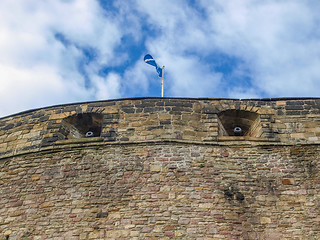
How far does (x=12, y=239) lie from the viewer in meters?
6.44

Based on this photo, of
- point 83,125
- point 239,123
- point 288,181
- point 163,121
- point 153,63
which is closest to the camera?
point 288,181

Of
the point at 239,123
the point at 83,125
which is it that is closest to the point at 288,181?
the point at 239,123

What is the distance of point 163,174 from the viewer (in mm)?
6789

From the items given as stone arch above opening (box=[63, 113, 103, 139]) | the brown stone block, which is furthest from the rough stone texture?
stone arch above opening (box=[63, 113, 103, 139])

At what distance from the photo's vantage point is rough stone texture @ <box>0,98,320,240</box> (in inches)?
247

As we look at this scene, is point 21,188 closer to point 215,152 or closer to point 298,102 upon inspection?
point 215,152

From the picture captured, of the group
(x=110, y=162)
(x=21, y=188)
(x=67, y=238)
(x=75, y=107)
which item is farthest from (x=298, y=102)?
(x=21, y=188)

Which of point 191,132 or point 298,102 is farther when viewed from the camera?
point 298,102

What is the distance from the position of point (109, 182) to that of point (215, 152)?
2005 mm

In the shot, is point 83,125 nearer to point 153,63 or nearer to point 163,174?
point 163,174

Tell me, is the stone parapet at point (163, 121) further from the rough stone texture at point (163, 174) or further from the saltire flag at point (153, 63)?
the saltire flag at point (153, 63)

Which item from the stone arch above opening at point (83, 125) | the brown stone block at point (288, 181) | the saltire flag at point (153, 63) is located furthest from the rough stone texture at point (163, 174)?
the saltire flag at point (153, 63)

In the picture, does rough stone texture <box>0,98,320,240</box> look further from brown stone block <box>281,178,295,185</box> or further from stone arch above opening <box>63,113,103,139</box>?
stone arch above opening <box>63,113,103,139</box>

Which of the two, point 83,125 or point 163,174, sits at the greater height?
point 83,125
